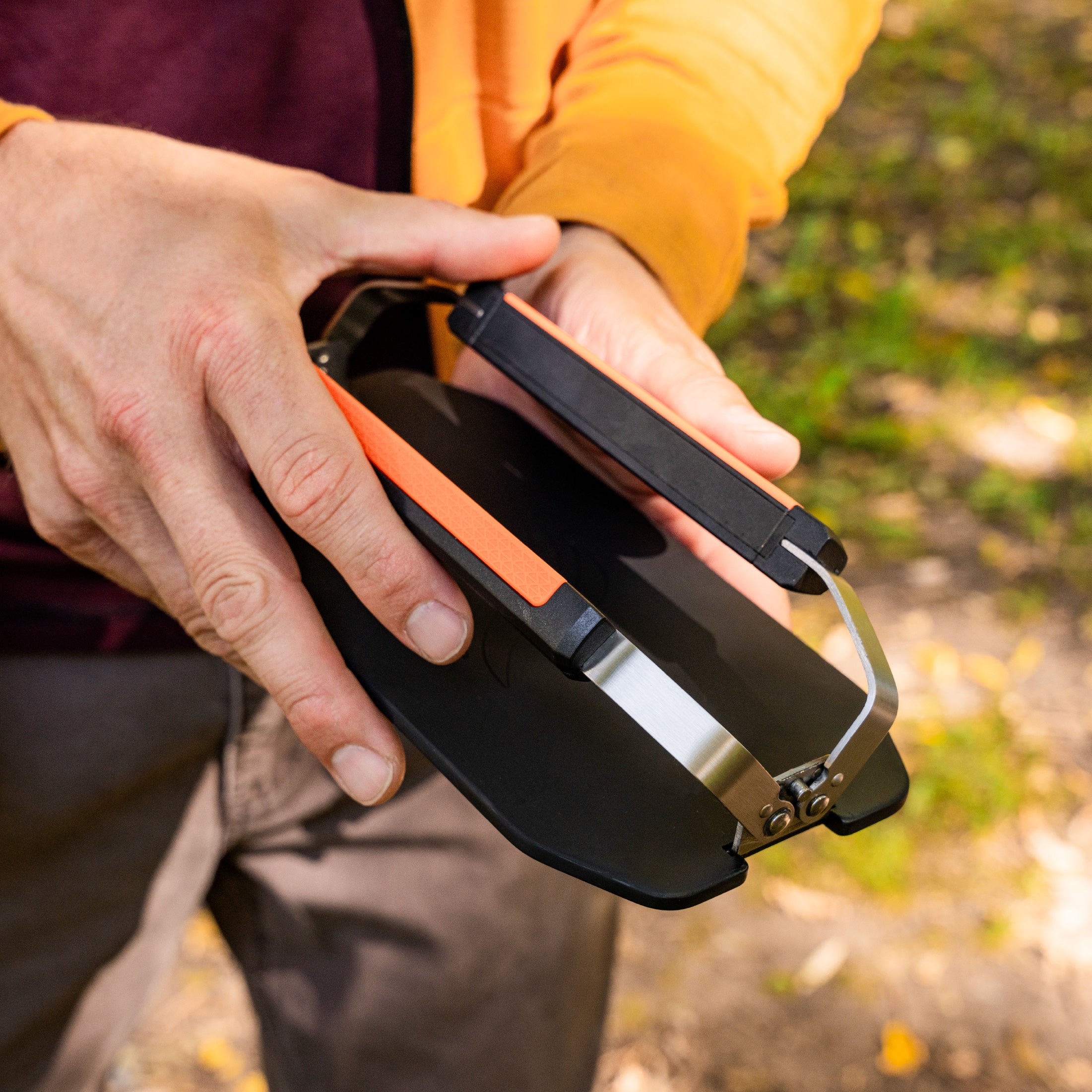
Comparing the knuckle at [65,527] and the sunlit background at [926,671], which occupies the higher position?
the knuckle at [65,527]

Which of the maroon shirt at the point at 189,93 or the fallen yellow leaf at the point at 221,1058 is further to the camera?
the fallen yellow leaf at the point at 221,1058

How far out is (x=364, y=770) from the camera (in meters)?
0.77

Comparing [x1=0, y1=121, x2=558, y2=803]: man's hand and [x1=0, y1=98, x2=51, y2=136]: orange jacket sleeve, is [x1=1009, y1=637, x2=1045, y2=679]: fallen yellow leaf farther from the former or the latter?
[x1=0, y1=98, x2=51, y2=136]: orange jacket sleeve

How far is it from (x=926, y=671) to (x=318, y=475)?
1.88 m

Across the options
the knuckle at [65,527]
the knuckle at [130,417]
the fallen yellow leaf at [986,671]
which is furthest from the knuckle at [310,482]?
the fallen yellow leaf at [986,671]

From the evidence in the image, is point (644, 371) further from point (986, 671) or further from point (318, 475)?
point (986, 671)

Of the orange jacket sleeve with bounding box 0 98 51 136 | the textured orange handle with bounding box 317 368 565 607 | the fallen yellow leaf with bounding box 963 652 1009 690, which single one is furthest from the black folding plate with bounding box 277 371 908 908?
the fallen yellow leaf with bounding box 963 652 1009 690

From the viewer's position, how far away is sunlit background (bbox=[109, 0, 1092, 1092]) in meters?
1.80

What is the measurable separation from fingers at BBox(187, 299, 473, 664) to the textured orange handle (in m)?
0.03

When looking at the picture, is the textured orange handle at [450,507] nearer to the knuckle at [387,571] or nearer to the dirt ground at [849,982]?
the knuckle at [387,571]

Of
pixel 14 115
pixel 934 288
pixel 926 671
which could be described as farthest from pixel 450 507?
pixel 934 288

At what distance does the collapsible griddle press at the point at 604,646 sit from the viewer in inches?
26.8

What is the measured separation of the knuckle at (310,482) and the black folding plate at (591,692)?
13 centimetres

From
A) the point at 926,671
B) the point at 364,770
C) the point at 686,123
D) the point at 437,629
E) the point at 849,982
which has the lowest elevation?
the point at 849,982
